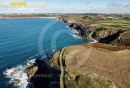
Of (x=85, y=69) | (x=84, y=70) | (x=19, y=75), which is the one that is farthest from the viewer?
(x=19, y=75)

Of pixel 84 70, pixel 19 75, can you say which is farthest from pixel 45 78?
pixel 84 70

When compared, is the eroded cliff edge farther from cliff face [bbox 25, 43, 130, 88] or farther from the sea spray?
the sea spray

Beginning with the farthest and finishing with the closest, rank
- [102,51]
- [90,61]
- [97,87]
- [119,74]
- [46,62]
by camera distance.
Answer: [102,51], [46,62], [90,61], [119,74], [97,87]

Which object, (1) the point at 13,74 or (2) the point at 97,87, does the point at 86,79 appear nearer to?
(2) the point at 97,87

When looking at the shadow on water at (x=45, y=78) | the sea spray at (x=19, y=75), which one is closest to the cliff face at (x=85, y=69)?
the shadow on water at (x=45, y=78)

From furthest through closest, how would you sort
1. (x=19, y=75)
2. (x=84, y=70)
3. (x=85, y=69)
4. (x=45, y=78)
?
(x=19, y=75) → (x=45, y=78) → (x=85, y=69) → (x=84, y=70)

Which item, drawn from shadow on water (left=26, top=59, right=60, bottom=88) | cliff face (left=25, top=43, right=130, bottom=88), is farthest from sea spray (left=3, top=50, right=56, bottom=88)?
cliff face (left=25, top=43, right=130, bottom=88)

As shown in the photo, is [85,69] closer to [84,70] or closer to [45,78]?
[84,70]

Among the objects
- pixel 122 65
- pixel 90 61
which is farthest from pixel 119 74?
pixel 90 61
